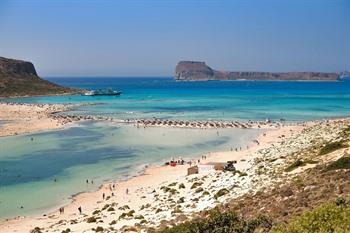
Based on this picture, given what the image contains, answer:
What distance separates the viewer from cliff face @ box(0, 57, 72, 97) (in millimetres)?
166750

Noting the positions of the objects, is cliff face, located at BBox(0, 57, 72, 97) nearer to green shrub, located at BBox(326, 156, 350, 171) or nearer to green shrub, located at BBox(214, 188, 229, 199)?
green shrub, located at BBox(214, 188, 229, 199)

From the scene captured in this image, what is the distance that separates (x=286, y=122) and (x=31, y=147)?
44972mm

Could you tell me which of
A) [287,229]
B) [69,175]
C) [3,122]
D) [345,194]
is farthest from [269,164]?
[3,122]

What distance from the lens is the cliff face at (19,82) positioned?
166750 mm

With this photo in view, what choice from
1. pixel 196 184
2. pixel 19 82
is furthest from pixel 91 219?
pixel 19 82

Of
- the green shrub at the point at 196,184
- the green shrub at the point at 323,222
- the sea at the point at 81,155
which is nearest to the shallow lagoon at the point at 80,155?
the sea at the point at 81,155

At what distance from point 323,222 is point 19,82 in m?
181

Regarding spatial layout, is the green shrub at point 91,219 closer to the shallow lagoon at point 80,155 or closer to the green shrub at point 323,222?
the shallow lagoon at point 80,155

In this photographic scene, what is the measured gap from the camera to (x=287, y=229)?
1066cm

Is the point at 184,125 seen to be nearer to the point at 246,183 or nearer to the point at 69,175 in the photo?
the point at 69,175

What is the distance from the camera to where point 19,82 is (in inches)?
7008

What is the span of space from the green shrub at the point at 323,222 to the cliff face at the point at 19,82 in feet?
523

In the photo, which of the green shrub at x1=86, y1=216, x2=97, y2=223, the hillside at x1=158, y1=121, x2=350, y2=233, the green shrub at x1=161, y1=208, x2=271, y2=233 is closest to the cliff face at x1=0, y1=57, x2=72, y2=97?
the green shrub at x1=86, y1=216, x2=97, y2=223

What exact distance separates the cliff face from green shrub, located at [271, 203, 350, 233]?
523ft
